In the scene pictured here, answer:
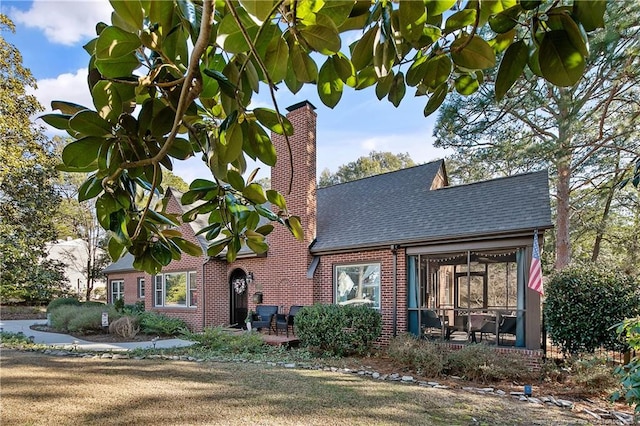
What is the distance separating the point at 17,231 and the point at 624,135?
2473cm

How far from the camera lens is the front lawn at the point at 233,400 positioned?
4430 mm

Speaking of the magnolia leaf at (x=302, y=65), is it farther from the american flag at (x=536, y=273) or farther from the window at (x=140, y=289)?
the window at (x=140, y=289)

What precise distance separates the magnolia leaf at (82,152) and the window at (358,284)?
9.62 meters

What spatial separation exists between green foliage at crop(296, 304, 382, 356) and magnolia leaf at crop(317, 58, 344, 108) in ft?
26.8

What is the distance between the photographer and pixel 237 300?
1349cm

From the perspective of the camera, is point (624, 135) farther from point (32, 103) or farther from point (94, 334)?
point (32, 103)

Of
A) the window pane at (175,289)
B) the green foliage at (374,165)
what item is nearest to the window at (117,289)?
the window pane at (175,289)

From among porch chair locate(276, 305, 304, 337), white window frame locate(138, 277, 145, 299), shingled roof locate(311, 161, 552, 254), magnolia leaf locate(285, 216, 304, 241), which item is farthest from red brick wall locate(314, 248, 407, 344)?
white window frame locate(138, 277, 145, 299)

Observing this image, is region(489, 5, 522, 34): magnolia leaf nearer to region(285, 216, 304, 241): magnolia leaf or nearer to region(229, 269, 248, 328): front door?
region(285, 216, 304, 241): magnolia leaf

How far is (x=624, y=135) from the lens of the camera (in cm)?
1202

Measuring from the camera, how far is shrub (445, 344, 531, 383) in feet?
22.3

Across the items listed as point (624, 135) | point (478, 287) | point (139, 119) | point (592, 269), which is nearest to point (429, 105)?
point (139, 119)

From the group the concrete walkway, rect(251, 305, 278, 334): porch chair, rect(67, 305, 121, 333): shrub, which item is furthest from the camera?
rect(67, 305, 121, 333): shrub

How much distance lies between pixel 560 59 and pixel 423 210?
993 centimetres
